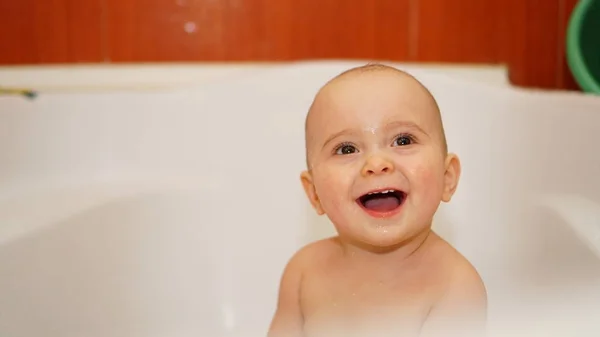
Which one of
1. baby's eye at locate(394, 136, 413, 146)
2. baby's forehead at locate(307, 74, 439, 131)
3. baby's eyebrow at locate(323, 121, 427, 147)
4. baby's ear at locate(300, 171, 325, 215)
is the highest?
baby's forehead at locate(307, 74, 439, 131)

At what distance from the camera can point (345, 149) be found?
0.64m

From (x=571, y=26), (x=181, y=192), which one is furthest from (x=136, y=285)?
(x=571, y=26)

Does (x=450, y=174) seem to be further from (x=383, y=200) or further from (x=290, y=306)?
(x=290, y=306)

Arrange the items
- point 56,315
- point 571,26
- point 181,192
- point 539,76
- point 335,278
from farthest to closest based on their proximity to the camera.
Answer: point 539,76 < point 571,26 < point 181,192 < point 56,315 < point 335,278

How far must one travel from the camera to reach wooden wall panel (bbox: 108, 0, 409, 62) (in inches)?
53.5

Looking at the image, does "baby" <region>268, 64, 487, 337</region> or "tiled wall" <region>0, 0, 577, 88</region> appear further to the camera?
"tiled wall" <region>0, 0, 577, 88</region>

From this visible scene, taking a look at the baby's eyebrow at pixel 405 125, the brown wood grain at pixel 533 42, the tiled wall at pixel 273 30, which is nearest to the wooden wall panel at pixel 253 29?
the tiled wall at pixel 273 30

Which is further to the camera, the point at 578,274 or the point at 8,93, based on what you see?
the point at 8,93

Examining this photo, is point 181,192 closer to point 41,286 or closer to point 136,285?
point 136,285

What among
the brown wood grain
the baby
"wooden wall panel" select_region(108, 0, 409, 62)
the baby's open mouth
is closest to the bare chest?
the baby

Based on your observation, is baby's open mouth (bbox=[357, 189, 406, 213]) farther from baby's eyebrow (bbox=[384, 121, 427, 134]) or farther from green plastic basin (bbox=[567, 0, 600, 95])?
green plastic basin (bbox=[567, 0, 600, 95])

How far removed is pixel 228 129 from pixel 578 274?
0.70 m

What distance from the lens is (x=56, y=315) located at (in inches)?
33.2

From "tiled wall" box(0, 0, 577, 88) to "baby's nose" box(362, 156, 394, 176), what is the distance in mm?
841
